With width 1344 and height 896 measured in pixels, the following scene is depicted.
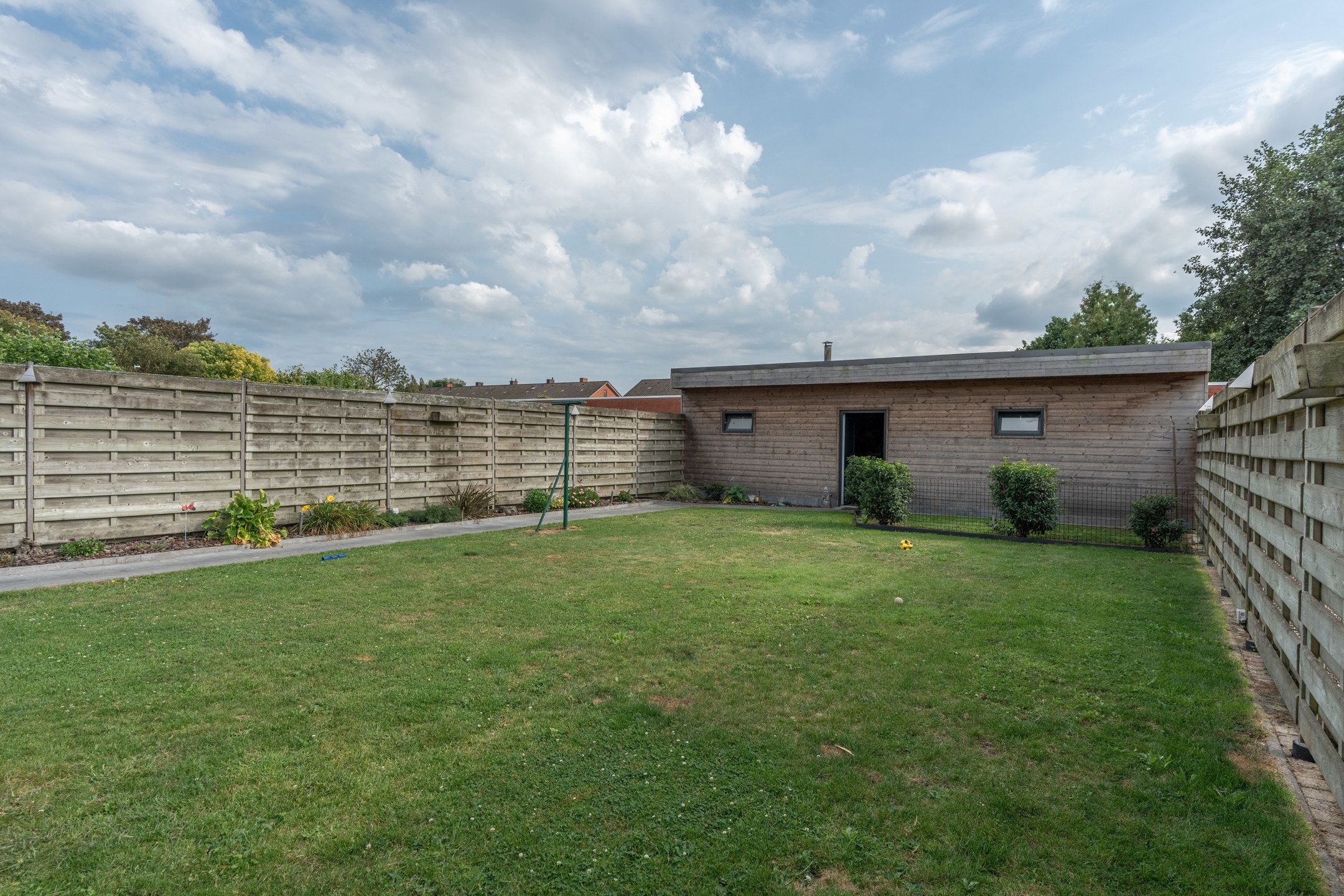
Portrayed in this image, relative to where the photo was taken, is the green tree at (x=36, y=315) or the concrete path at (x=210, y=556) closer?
the concrete path at (x=210, y=556)

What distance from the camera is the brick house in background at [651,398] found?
121ft

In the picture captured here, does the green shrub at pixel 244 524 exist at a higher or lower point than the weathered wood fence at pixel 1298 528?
lower

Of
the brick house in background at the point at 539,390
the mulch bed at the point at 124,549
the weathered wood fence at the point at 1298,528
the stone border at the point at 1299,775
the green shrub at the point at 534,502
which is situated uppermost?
the brick house in background at the point at 539,390

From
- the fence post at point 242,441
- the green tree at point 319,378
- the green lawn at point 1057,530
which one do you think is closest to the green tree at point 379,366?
the green tree at point 319,378

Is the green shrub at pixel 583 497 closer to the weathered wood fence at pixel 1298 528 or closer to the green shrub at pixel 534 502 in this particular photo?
the green shrub at pixel 534 502

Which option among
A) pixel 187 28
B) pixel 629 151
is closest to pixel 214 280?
pixel 187 28

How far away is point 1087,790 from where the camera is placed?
8.37 feet

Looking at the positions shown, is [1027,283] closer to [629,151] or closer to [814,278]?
[814,278]

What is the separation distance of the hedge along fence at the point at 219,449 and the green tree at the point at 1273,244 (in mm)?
22965

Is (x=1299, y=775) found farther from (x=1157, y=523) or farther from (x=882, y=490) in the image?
(x=882, y=490)

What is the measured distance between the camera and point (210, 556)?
24.4 ft

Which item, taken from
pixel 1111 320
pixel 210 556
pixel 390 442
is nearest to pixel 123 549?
pixel 210 556

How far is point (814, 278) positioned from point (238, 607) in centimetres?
1427

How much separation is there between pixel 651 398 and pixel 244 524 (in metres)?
30.5
